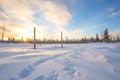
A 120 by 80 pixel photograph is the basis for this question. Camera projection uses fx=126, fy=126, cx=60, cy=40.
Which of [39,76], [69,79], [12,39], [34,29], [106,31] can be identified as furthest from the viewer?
[12,39]

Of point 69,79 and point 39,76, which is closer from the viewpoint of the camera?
point 69,79

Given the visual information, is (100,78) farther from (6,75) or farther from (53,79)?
(6,75)

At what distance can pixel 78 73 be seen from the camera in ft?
17.3

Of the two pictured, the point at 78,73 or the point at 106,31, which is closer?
the point at 78,73

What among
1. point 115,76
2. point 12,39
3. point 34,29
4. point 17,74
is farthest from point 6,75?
point 12,39

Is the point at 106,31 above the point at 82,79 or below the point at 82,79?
above

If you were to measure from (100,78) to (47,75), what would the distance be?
2.07 m

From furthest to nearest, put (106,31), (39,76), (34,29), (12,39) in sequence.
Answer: (12,39) → (106,31) → (34,29) → (39,76)

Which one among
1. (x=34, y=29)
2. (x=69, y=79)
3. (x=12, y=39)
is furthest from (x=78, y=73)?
(x=12, y=39)

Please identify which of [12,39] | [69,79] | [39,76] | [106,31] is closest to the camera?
[69,79]

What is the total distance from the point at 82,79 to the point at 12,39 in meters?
96.0

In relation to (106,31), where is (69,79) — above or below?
below

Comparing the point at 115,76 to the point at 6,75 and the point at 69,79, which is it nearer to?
the point at 69,79

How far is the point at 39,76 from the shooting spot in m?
4.98
